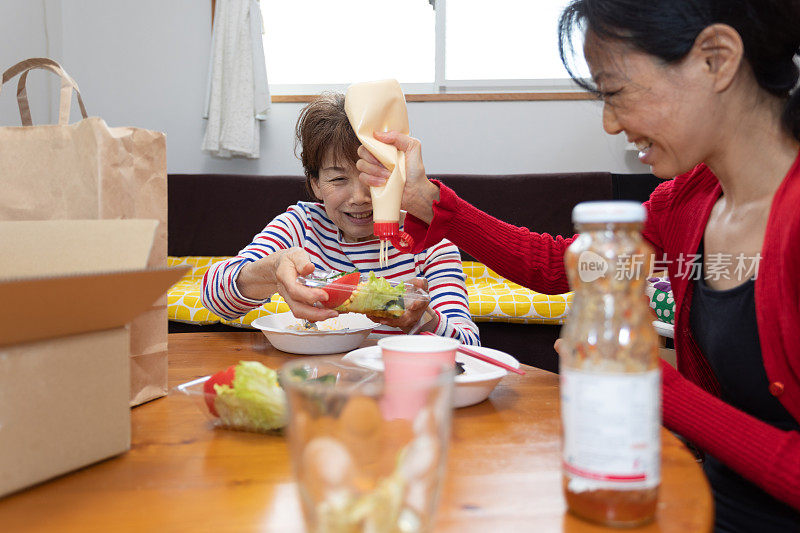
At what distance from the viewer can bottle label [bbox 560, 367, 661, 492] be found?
16.1 inches

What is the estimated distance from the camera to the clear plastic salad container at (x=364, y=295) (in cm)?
104

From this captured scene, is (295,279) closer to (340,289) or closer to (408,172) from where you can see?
(340,289)

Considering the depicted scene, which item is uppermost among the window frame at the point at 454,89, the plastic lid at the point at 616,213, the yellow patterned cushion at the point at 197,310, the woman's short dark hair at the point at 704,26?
the window frame at the point at 454,89

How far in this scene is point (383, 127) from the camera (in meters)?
1.11

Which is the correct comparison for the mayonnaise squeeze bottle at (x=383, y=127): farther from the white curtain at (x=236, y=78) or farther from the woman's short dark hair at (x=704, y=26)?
the white curtain at (x=236, y=78)

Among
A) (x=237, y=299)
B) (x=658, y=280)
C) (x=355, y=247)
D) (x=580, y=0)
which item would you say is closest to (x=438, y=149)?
(x=658, y=280)

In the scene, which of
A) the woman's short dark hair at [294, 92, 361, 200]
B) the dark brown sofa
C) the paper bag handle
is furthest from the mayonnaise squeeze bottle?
the dark brown sofa

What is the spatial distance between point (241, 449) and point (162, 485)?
0.09m

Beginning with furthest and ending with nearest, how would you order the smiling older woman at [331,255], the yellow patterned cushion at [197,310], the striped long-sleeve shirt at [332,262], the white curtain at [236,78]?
the white curtain at [236,78], the yellow patterned cushion at [197,310], the striped long-sleeve shirt at [332,262], the smiling older woman at [331,255]

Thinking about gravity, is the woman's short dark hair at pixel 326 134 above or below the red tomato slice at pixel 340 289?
above

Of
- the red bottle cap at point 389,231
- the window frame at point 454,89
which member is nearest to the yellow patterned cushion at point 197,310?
the red bottle cap at point 389,231

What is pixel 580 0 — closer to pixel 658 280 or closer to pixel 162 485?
pixel 162 485

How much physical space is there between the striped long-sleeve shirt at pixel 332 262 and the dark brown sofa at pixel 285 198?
141cm

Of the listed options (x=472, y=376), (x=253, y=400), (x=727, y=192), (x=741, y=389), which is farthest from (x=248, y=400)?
(x=727, y=192)
